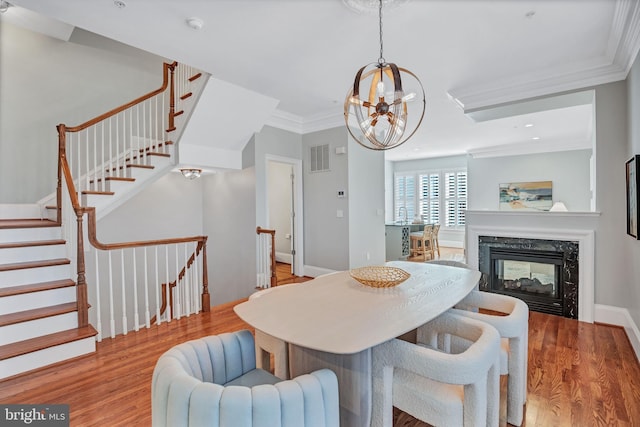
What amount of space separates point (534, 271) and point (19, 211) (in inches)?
261

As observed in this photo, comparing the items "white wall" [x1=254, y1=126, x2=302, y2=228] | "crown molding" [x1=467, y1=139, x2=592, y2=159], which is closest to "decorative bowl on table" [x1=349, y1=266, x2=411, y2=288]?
"white wall" [x1=254, y1=126, x2=302, y2=228]

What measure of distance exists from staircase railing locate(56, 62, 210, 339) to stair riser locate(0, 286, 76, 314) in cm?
26

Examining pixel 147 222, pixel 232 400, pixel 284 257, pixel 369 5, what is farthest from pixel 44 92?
pixel 232 400

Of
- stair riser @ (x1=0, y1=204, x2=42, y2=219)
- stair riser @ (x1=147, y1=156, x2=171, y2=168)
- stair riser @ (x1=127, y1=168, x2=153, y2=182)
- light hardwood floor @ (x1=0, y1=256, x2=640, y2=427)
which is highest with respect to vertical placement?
stair riser @ (x1=147, y1=156, x2=171, y2=168)

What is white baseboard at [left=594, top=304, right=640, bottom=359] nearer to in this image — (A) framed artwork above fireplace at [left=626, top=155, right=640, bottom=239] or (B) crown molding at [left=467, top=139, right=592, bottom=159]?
(A) framed artwork above fireplace at [left=626, top=155, right=640, bottom=239]

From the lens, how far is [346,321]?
55.4 inches

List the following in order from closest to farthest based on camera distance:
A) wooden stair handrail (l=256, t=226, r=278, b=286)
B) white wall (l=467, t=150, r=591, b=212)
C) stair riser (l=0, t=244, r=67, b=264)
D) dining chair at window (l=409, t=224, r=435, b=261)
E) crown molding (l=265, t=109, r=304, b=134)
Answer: stair riser (l=0, t=244, r=67, b=264), wooden stair handrail (l=256, t=226, r=278, b=286), crown molding (l=265, t=109, r=304, b=134), white wall (l=467, t=150, r=591, b=212), dining chair at window (l=409, t=224, r=435, b=261)

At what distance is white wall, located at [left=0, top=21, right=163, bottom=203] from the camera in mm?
4012

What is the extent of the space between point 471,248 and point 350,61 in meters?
2.88

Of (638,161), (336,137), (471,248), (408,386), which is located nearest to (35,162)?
(336,137)

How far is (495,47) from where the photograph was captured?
9.48 feet

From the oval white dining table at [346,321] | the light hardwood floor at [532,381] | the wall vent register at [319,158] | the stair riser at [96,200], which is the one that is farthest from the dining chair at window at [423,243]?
the stair riser at [96,200]

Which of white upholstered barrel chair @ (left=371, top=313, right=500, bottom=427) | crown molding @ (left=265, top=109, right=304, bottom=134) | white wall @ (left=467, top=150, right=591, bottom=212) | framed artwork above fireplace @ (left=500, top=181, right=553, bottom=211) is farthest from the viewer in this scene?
framed artwork above fireplace @ (left=500, top=181, right=553, bottom=211)

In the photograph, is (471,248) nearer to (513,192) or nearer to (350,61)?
(350,61)
